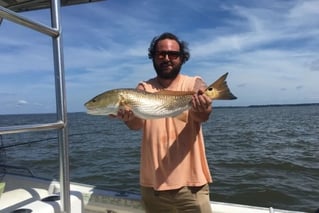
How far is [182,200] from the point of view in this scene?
117 inches

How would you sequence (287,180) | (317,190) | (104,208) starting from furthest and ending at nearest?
(287,180), (317,190), (104,208)

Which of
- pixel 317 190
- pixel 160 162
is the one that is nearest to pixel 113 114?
pixel 160 162

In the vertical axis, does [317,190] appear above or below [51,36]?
below

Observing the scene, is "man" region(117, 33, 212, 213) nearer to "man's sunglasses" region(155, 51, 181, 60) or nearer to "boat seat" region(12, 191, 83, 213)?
"man's sunglasses" region(155, 51, 181, 60)

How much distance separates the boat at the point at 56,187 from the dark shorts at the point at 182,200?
0.50 meters

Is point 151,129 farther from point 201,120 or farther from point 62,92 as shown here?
point 62,92

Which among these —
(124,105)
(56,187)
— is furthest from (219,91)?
(56,187)

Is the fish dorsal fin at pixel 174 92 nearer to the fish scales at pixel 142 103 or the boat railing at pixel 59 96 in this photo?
the fish scales at pixel 142 103

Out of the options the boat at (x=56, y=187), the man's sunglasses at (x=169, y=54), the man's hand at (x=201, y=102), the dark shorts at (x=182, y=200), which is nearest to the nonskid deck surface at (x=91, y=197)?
the boat at (x=56, y=187)

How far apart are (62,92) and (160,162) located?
106 cm

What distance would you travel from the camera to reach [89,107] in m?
2.97

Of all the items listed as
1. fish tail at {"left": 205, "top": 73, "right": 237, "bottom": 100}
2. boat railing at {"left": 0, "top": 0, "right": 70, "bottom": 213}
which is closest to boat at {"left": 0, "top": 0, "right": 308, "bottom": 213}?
boat railing at {"left": 0, "top": 0, "right": 70, "bottom": 213}

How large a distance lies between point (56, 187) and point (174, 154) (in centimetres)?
136

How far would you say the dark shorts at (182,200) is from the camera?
2.96m
